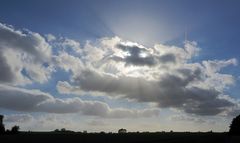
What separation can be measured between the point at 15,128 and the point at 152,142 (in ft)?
205

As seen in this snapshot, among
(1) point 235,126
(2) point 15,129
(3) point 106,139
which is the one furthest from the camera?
(1) point 235,126

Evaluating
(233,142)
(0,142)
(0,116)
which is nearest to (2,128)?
(0,116)

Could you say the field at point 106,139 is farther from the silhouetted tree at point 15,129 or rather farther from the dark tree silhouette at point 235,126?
the dark tree silhouette at point 235,126

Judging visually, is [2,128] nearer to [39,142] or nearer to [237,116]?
[39,142]

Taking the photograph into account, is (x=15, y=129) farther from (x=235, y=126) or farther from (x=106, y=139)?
(x=235, y=126)

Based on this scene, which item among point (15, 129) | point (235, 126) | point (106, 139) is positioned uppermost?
point (235, 126)

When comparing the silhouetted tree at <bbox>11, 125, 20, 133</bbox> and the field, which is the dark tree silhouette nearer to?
the field

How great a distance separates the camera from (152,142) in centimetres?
8756

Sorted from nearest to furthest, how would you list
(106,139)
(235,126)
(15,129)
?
(106,139) → (15,129) → (235,126)

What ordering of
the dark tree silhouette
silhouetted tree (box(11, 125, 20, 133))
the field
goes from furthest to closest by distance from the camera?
the dark tree silhouette, silhouetted tree (box(11, 125, 20, 133)), the field

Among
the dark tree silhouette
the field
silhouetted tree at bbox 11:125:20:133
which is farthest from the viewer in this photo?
the dark tree silhouette

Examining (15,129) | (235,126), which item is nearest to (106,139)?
(15,129)

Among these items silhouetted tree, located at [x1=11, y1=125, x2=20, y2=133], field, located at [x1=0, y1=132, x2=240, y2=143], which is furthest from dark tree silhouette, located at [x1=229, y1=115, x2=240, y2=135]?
→ silhouetted tree, located at [x1=11, y1=125, x2=20, y2=133]

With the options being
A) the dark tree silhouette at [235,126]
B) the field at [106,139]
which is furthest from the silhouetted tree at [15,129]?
the dark tree silhouette at [235,126]
